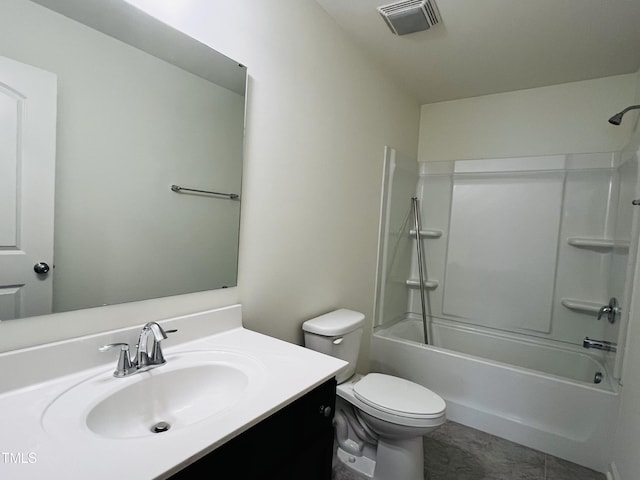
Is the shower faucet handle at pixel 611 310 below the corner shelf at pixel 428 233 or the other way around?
below

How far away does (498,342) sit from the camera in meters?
2.63

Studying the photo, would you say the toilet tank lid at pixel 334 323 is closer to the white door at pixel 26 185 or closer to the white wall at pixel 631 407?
the white door at pixel 26 185

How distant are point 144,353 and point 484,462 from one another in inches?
74.8

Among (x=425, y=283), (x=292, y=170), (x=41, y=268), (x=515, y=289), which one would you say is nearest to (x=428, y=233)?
(x=425, y=283)

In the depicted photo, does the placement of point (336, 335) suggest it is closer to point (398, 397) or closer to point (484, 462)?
point (398, 397)

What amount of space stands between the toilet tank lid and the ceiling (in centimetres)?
162

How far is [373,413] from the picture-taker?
1.54 meters

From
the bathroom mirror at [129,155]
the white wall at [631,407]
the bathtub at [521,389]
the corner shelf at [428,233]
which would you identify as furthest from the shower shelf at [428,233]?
the bathroom mirror at [129,155]

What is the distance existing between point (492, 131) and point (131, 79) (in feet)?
8.55

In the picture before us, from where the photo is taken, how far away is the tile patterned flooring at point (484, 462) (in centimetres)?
174

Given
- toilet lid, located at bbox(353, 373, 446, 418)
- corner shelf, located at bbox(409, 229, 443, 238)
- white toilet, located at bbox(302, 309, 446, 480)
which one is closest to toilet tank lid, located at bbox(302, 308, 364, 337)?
white toilet, located at bbox(302, 309, 446, 480)

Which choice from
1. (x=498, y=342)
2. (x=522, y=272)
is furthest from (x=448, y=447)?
(x=522, y=272)

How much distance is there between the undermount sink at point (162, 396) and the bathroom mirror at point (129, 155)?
0.82 ft

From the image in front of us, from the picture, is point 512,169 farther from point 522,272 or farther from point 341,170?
point 341,170
